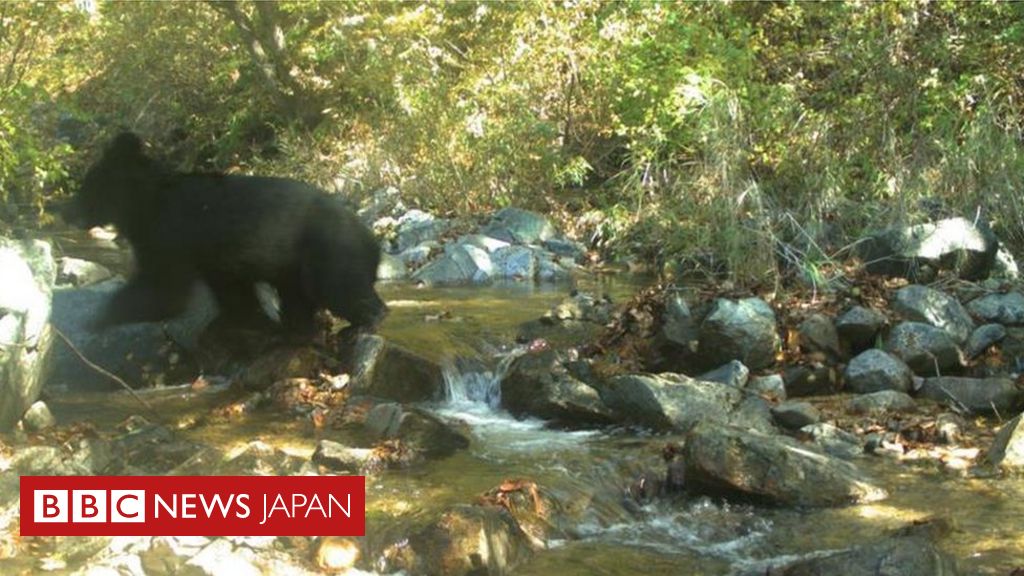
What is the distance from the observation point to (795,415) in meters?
6.75

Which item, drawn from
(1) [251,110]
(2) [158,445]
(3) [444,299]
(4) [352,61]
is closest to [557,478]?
(2) [158,445]

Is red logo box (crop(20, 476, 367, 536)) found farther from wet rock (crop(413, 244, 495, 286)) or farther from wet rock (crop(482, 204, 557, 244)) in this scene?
wet rock (crop(482, 204, 557, 244))

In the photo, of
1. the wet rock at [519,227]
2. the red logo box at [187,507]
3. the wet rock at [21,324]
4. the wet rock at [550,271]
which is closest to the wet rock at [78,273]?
the wet rock at [21,324]

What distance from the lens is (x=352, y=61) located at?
19.2m

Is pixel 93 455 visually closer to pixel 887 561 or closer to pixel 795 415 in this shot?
pixel 887 561

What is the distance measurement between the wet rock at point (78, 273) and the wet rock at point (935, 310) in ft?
23.3

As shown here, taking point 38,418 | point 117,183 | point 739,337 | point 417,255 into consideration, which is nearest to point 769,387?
point 739,337

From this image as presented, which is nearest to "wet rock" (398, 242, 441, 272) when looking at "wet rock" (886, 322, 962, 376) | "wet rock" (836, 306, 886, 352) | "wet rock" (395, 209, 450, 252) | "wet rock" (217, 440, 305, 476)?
"wet rock" (395, 209, 450, 252)

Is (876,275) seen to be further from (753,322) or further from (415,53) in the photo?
(415,53)

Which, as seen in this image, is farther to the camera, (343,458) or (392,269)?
(392,269)

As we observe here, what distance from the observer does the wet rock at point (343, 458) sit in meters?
5.92

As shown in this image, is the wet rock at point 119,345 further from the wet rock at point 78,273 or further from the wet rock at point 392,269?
the wet rock at point 392,269

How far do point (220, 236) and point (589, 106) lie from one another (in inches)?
372

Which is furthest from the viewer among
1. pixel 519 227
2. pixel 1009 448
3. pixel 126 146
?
pixel 519 227
